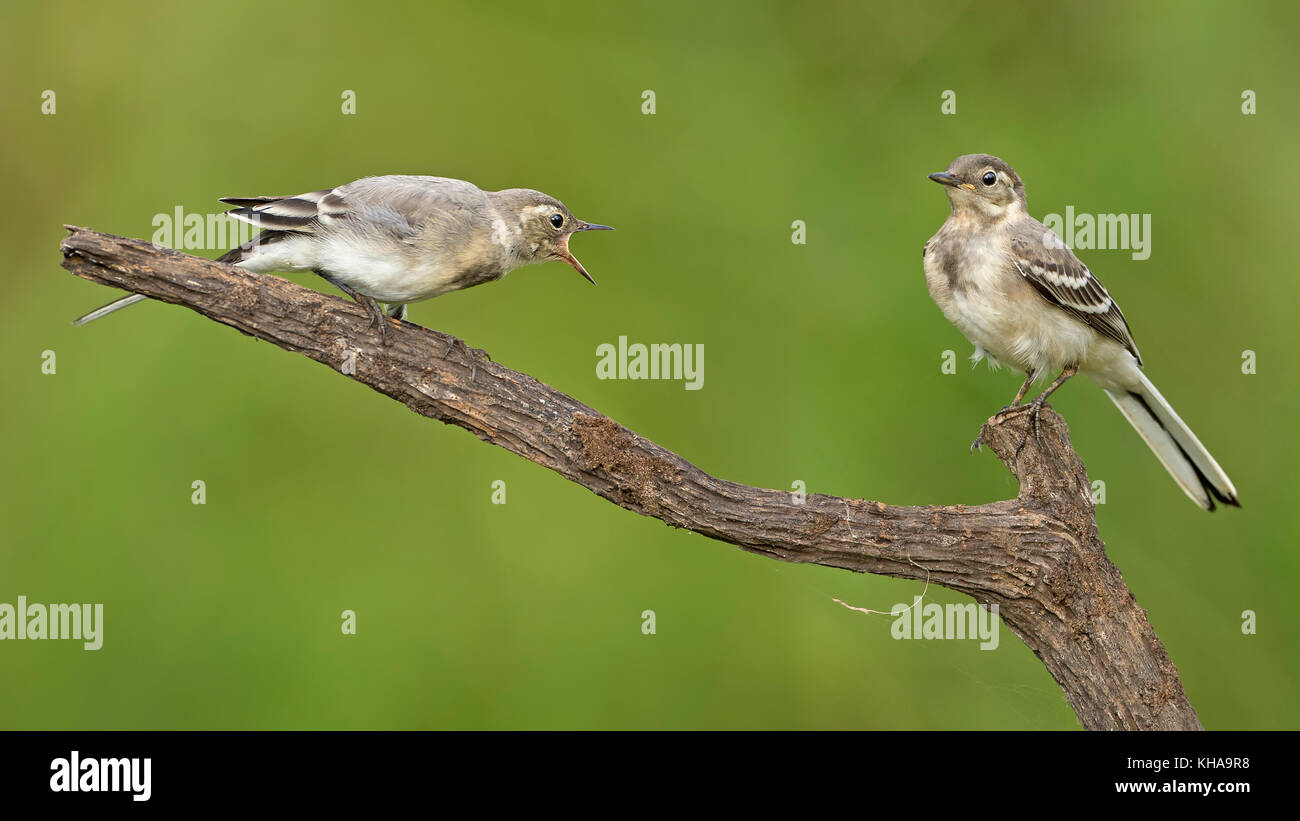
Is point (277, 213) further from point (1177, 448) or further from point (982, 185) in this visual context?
point (1177, 448)

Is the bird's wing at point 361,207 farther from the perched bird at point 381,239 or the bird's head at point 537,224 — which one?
the bird's head at point 537,224

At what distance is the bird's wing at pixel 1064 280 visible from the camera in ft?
16.1

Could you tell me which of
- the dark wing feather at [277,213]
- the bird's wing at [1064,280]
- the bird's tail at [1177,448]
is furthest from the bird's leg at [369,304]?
the bird's tail at [1177,448]

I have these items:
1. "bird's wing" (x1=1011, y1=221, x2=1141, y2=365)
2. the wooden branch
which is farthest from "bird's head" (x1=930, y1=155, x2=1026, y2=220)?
the wooden branch

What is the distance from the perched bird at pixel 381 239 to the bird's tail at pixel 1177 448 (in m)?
3.16

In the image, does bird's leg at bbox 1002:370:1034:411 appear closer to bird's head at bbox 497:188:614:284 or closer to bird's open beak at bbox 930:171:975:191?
bird's open beak at bbox 930:171:975:191

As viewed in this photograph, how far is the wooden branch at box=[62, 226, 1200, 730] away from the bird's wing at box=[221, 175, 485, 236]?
33cm

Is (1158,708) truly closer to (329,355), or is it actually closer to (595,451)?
(595,451)

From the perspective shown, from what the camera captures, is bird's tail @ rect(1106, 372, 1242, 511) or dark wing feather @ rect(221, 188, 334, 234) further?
bird's tail @ rect(1106, 372, 1242, 511)

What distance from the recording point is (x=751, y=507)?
4.22 meters

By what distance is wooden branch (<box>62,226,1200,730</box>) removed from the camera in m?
4.09

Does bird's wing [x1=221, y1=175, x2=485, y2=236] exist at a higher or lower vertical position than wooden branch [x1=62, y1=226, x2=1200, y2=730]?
higher

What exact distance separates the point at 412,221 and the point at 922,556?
242 cm

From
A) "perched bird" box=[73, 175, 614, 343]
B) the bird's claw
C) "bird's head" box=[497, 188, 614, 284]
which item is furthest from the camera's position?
"bird's head" box=[497, 188, 614, 284]
